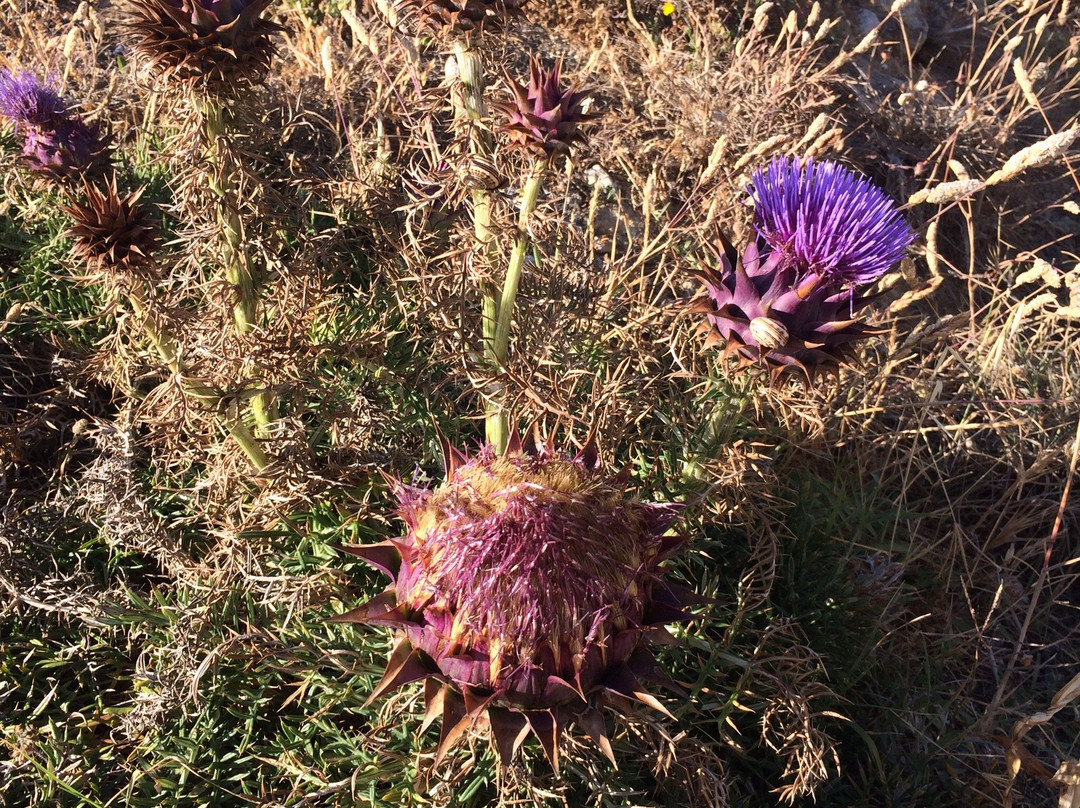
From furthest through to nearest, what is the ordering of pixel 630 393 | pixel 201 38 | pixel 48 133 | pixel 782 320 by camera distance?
1. pixel 630 393
2. pixel 48 133
3. pixel 782 320
4. pixel 201 38

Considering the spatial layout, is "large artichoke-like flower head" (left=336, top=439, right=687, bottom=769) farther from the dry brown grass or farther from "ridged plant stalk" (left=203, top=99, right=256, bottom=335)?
"ridged plant stalk" (left=203, top=99, right=256, bottom=335)

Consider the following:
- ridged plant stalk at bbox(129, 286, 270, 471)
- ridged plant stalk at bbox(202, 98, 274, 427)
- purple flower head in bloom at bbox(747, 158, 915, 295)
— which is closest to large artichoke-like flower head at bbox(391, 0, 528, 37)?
ridged plant stalk at bbox(202, 98, 274, 427)

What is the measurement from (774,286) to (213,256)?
1.55 m

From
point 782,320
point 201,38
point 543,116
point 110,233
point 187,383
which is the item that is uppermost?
point 201,38

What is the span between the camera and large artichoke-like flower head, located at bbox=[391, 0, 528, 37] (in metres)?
2.06

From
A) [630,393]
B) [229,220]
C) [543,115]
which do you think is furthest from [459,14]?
[630,393]

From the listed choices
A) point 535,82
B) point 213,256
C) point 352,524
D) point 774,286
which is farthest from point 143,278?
point 774,286

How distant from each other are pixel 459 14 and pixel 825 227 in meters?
1.08

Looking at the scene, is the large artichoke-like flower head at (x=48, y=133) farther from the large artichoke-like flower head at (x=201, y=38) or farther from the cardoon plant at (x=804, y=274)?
the cardoon plant at (x=804, y=274)

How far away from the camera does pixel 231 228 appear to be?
2.31 meters

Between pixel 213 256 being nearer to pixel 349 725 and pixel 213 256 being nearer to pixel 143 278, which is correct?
pixel 143 278

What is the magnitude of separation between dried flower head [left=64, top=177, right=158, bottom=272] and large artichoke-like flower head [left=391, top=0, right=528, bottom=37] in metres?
0.85

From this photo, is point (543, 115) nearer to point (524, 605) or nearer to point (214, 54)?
point (214, 54)

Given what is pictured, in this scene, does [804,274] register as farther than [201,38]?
Yes
